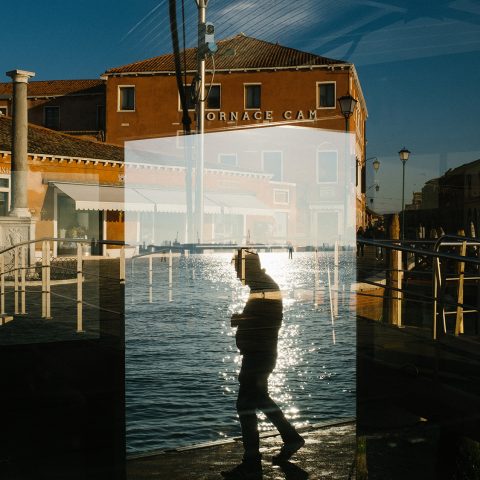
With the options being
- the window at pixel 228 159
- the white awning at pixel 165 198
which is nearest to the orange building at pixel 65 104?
the window at pixel 228 159

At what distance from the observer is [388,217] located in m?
7.60

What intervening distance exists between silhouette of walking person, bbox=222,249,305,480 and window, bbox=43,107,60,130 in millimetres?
1276

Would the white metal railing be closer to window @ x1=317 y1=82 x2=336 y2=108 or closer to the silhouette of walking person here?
window @ x1=317 y1=82 x2=336 y2=108

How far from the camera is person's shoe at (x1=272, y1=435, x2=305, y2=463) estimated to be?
2.52 m

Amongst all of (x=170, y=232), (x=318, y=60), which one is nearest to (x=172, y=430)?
(x=318, y=60)

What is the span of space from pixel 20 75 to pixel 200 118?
1.11m

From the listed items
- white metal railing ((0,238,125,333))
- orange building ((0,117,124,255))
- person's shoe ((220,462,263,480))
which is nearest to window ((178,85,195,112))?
person's shoe ((220,462,263,480))

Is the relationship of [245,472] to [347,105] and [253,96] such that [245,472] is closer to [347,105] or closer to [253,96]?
[347,105]

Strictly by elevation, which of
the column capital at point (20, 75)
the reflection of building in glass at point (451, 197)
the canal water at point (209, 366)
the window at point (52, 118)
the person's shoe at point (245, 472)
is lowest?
the canal water at point (209, 366)

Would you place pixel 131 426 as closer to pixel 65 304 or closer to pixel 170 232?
pixel 65 304

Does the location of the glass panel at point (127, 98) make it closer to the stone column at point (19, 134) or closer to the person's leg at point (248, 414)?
the stone column at point (19, 134)

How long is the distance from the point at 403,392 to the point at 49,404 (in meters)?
1.80

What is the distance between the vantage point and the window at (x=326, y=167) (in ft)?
14.7

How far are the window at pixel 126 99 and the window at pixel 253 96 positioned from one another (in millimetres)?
745
